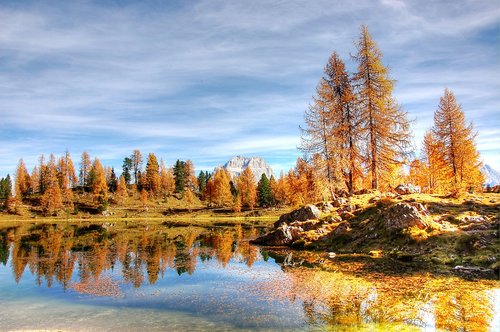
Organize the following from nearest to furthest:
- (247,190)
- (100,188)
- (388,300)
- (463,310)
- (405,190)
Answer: (463,310), (388,300), (405,190), (247,190), (100,188)

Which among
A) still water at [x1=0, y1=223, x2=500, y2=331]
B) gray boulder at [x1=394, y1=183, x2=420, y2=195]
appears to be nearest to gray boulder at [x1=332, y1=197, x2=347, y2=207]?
gray boulder at [x1=394, y1=183, x2=420, y2=195]

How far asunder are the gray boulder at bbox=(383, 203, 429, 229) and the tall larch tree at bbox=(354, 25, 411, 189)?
11.2m

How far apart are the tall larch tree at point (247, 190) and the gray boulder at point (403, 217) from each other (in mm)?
105877

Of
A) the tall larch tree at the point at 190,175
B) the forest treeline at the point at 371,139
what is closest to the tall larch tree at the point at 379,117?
the forest treeline at the point at 371,139

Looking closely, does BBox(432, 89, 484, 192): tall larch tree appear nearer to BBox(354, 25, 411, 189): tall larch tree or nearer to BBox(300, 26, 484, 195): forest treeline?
BBox(300, 26, 484, 195): forest treeline

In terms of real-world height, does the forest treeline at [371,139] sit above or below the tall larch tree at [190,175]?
below

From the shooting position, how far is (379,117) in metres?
40.5

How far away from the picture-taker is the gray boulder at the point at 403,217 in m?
28.1

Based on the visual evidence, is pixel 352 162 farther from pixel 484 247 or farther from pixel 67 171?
pixel 67 171

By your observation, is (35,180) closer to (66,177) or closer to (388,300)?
(66,177)

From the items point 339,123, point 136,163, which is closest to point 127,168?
point 136,163

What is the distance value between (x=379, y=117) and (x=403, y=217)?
51.3ft

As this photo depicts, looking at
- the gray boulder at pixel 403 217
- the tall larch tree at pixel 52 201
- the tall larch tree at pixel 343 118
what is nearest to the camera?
the gray boulder at pixel 403 217

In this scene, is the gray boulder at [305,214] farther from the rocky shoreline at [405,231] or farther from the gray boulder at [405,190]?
the gray boulder at [405,190]
